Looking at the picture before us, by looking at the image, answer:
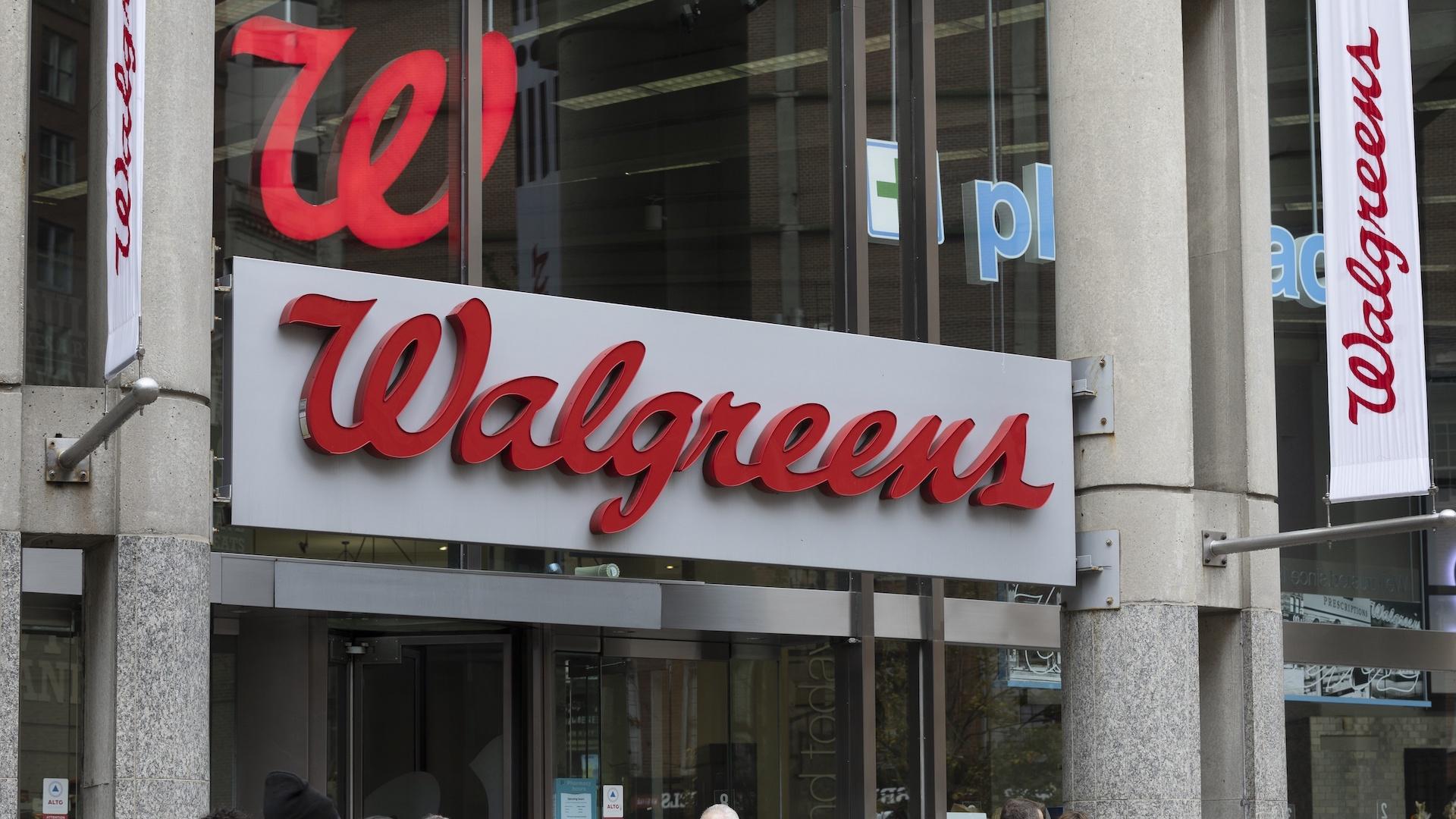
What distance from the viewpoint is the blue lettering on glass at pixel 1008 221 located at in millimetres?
14797

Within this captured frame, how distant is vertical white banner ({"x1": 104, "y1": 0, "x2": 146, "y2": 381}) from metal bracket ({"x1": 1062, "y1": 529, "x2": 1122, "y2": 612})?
21.1 ft

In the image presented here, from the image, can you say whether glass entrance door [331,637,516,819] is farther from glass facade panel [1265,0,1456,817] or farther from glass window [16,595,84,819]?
glass facade panel [1265,0,1456,817]

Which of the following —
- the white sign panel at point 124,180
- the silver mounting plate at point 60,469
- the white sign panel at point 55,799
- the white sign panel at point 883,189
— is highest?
the white sign panel at point 883,189

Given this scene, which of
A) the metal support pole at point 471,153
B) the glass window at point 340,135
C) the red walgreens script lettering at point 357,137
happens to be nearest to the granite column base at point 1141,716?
the metal support pole at point 471,153

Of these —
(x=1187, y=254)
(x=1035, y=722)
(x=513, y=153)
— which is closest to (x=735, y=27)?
(x=513, y=153)

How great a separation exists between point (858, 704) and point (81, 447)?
6744 millimetres

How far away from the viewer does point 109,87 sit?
28.0ft

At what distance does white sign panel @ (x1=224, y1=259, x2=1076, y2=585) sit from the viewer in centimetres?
969

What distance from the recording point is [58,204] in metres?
11.6

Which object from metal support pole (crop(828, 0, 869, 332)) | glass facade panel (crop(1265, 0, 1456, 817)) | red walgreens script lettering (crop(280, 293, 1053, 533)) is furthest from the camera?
glass facade panel (crop(1265, 0, 1456, 817))

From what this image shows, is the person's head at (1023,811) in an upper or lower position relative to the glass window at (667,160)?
lower

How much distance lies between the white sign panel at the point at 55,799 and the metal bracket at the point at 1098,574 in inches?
248

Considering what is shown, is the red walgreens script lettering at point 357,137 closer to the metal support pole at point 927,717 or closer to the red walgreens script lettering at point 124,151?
the red walgreens script lettering at point 124,151

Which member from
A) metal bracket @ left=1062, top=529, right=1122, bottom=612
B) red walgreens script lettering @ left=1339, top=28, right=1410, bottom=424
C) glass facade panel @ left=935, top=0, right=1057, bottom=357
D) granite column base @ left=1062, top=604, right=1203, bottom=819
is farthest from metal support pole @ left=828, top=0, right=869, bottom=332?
red walgreens script lettering @ left=1339, top=28, right=1410, bottom=424
